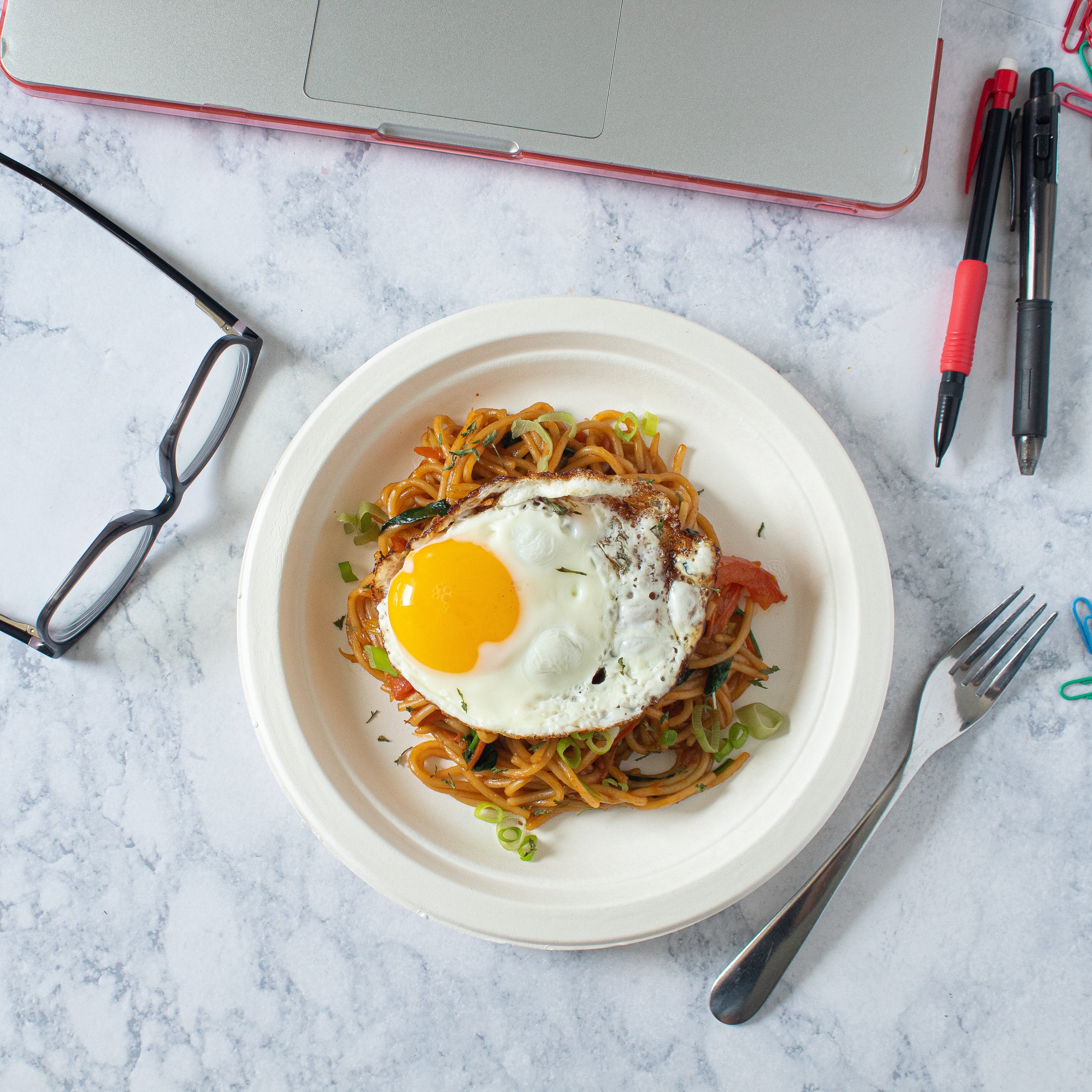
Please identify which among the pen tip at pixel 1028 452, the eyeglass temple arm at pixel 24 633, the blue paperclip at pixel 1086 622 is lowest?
the eyeglass temple arm at pixel 24 633

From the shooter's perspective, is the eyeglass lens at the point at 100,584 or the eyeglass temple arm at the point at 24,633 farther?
the eyeglass lens at the point at 100,584

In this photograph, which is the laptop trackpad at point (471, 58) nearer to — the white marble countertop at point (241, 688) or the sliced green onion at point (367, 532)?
the white marble countertop at point (241, 688)

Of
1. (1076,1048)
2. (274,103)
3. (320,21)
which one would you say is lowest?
(1076,1048)

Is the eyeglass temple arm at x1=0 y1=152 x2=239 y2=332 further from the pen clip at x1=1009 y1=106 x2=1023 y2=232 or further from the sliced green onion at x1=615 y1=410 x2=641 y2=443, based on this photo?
the pen clip at x1=1009 y1=106 x2=1023 y2=232

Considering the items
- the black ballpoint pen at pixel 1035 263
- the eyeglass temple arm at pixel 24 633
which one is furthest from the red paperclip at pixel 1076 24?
the eyeglass temple arm at pixel 24 633

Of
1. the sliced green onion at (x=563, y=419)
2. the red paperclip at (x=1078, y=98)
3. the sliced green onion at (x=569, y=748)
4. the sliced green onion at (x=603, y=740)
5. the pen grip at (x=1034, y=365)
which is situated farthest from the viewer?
the red paperclip at (x=1078, y=98)

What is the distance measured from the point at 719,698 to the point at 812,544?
1.83 feet

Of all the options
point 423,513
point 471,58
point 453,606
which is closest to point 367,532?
point 423,513

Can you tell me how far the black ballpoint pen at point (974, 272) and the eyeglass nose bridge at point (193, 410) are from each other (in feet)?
7.39

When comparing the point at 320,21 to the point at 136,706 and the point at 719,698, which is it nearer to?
the point at 136,706

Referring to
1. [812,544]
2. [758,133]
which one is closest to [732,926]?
[812,544]

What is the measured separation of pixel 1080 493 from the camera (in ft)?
8.64

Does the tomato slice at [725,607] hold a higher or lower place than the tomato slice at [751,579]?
lower

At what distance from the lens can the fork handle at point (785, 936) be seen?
8.13ft
